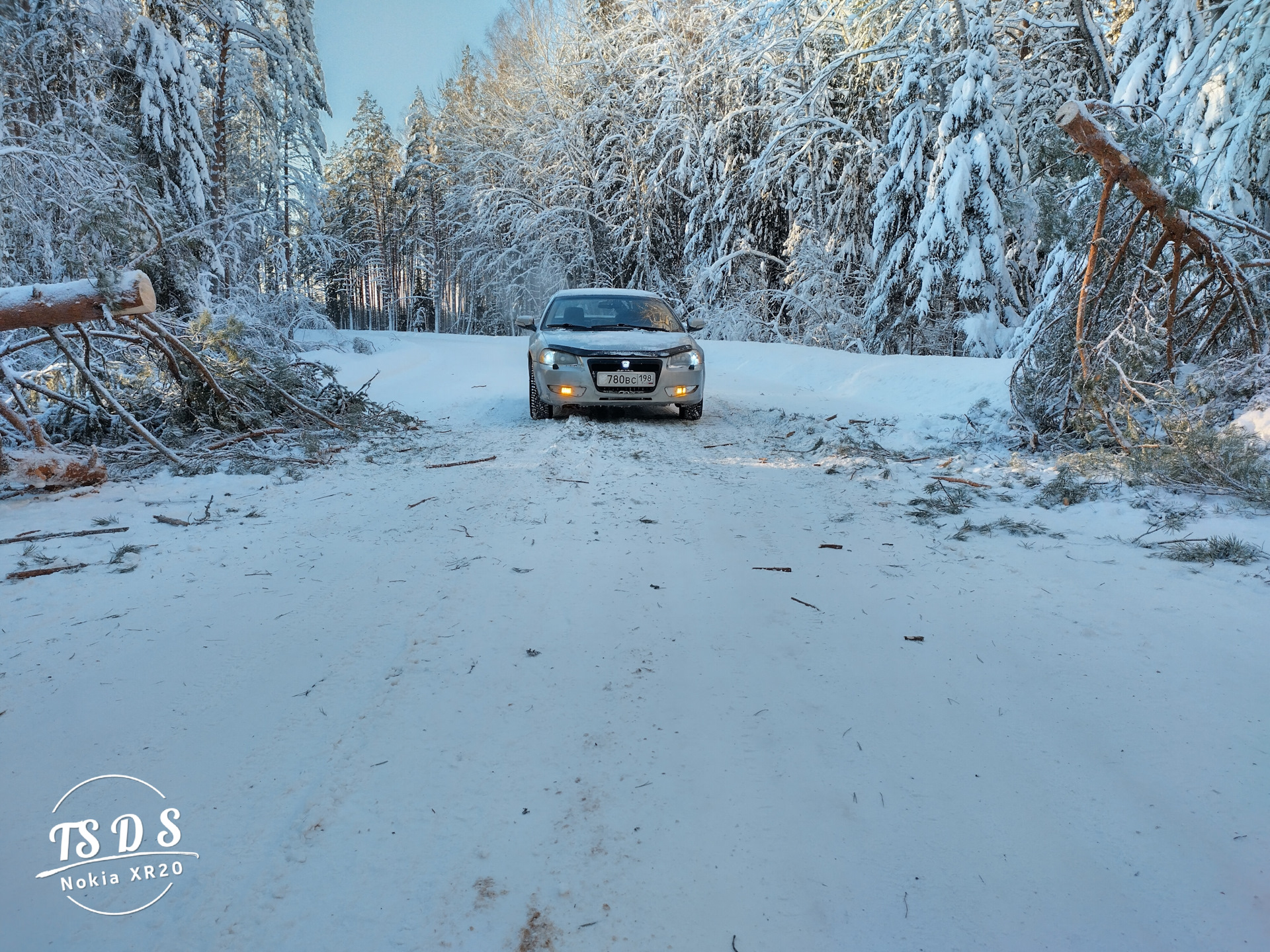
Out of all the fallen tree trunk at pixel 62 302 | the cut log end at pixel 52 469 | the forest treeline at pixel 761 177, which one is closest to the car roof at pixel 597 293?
the forest treeline at pixel 761 177

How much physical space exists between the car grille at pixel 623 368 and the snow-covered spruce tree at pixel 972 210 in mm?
9611

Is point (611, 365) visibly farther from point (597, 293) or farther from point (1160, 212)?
point (1160, 212)

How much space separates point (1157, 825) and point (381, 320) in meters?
64.8

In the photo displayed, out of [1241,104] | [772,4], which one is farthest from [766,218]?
[1241,104]

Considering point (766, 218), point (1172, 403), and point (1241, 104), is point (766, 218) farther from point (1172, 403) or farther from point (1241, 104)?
point (1172, 403)

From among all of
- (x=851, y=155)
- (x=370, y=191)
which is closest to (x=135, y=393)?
(x=851, y=155)

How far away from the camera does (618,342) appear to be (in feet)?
28.1

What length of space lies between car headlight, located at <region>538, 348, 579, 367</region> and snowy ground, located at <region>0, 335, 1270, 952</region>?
3.68 metres

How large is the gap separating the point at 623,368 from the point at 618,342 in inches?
20.9

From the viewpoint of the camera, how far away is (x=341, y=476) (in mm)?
5973

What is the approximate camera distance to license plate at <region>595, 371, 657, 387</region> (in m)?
8.20

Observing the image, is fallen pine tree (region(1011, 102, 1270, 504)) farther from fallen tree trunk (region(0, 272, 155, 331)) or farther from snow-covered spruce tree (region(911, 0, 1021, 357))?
snow-covered spruce tree (region(911, 0, 1021, 357))

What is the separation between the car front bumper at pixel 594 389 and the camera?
8227 mm

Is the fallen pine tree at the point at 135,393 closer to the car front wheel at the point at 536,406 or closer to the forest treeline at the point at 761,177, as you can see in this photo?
the forest treeline at the point at 761,177
